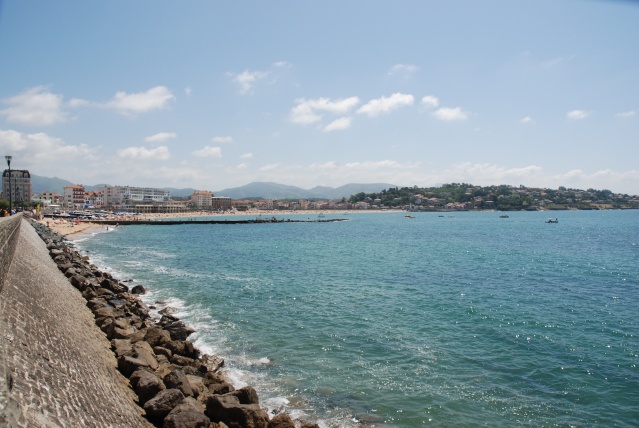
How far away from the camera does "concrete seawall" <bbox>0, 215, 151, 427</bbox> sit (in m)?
5.64

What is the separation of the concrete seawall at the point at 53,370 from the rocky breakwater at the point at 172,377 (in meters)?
0.34

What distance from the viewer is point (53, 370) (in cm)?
756

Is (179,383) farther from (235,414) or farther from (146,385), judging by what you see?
(235,414)

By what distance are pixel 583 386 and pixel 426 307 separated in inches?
334

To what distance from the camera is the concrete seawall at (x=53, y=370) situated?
564 centimetres

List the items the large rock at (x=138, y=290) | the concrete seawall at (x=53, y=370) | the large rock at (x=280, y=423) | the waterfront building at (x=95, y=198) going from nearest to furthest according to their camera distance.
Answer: the concrete seawall at (x=53, y=370)
the large rock at (x=280, y=423)
the large rock at (x=138, y=290)
the waterfront building at (x=95, y=198)

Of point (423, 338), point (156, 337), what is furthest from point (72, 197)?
point (423, 338)

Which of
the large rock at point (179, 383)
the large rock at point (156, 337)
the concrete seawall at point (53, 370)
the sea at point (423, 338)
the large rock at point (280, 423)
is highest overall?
the concrete seawall at point (53, 370)

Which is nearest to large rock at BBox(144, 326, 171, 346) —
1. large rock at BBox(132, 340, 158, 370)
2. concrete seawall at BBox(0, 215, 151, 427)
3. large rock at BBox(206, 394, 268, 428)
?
large rock at BBox(132, 340, 158, 370)

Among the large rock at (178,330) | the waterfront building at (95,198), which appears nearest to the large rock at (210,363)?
the large rock at (178,330)

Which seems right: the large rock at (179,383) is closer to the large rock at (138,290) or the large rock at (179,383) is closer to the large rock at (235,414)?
the large rock at (235,414)

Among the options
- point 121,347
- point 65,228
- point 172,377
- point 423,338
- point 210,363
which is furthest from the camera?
point 65,228

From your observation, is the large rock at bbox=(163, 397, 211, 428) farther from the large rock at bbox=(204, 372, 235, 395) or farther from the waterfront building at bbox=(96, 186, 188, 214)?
the waterfront building at bbox=(96, 186, 188, 214)

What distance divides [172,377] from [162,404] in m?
1.22
